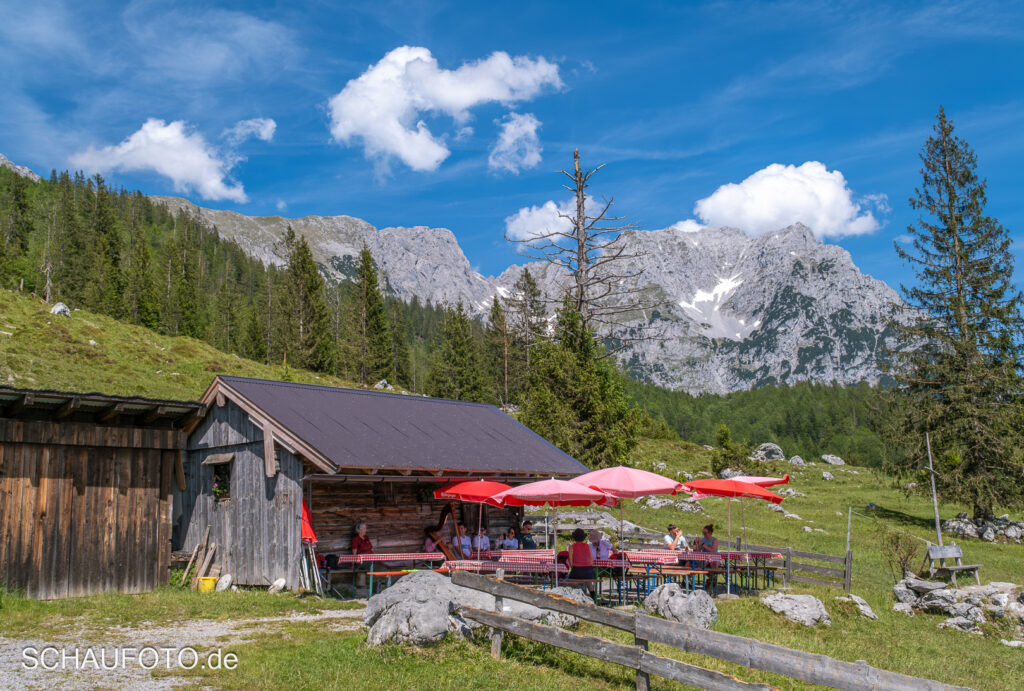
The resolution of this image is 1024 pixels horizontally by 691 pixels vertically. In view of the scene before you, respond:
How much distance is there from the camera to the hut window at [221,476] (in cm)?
1777

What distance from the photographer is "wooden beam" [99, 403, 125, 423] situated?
642 inches

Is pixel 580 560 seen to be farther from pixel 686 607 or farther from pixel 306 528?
pixel 306 528

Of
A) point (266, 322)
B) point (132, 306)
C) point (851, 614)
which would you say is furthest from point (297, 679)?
point (266, 322)

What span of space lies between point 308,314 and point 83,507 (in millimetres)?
50558

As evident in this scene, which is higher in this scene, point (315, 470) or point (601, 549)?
point (315, 470)

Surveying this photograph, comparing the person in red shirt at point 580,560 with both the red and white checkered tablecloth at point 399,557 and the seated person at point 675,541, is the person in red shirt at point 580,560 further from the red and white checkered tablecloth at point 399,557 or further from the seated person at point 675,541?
the seated person at point 675,541

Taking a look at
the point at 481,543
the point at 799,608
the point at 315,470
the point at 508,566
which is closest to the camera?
the point at 799,608

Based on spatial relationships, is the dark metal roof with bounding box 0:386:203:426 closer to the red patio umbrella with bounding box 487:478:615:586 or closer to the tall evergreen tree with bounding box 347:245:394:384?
the red patio umbrella with bounding box 487:478:615:586

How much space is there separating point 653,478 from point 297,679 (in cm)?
1013

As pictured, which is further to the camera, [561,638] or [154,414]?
[154,414]

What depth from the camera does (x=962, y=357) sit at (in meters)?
34.6

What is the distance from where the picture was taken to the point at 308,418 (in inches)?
673

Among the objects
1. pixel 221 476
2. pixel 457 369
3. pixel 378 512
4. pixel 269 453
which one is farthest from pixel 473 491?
pixel 457 369

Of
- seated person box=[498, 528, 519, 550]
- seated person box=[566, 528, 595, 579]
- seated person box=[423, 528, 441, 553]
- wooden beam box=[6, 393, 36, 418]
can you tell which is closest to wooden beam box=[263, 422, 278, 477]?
seated person box=[423, 528, 441, 553]
